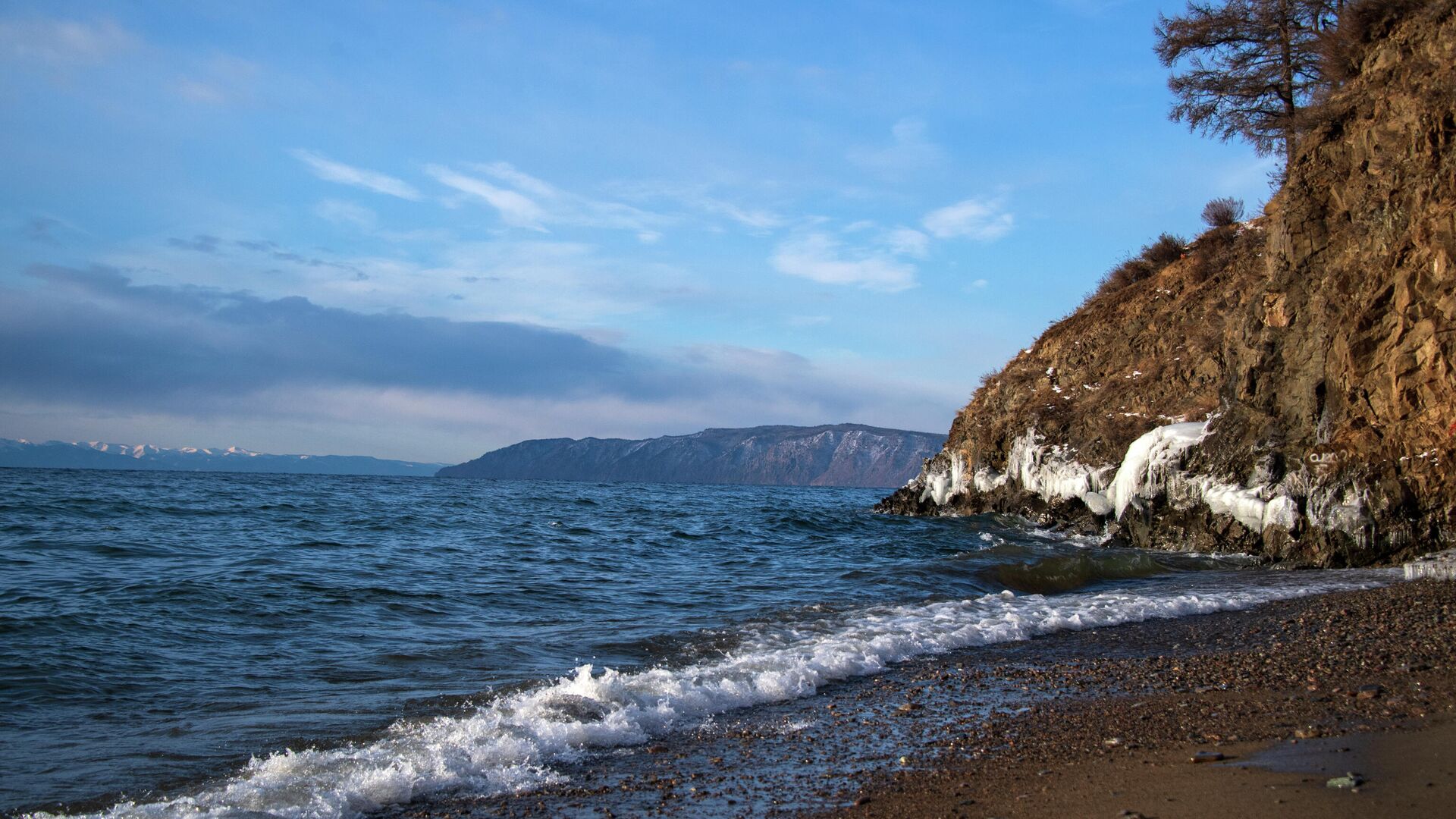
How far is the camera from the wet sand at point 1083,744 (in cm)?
503

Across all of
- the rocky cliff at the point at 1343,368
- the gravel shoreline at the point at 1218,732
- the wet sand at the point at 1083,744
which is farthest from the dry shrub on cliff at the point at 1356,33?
the wet sand at the point at 1083,744

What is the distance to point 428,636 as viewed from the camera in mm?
10844

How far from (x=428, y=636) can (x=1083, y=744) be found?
7.68 m

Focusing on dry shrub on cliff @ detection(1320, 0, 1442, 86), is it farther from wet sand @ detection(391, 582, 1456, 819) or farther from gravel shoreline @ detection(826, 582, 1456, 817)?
wet sand @ detection(391, 582, 1456, 819)

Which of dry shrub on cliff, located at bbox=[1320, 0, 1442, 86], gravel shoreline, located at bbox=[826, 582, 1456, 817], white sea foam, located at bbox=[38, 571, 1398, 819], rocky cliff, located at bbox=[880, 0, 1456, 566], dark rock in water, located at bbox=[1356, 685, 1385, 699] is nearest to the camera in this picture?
gravel shoreline, located at bbox=[826, 582, 1456, 817]

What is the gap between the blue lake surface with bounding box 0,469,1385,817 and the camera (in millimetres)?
6277

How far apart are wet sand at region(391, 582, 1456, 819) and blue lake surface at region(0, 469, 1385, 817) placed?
0.68m

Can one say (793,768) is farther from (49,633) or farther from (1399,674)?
(49,633)

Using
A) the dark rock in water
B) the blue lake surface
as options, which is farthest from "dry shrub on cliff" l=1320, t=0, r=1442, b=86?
the dark rock in water

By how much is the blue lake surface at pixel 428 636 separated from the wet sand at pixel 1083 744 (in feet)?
2.24

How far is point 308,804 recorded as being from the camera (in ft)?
18.0

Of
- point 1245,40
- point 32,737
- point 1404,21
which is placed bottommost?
point 32,737

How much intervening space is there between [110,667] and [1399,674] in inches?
474

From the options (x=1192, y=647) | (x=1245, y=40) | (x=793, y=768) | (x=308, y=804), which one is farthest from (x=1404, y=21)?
(x=308, y=804)
